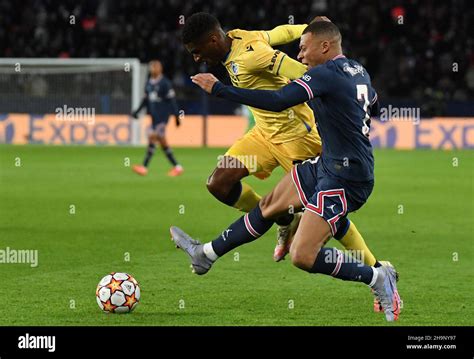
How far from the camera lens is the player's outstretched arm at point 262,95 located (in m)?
6.63

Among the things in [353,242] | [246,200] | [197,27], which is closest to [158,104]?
[246,200]

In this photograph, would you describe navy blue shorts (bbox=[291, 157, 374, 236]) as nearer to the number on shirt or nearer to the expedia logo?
the number on shirt

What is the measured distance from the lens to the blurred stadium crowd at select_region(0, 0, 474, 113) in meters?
30.1

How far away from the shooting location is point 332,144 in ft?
23.1

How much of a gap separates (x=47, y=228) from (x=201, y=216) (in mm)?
2219

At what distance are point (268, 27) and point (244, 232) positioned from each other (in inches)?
951

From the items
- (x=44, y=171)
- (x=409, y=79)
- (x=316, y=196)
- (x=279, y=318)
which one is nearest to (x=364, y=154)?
(x=316, y=196)

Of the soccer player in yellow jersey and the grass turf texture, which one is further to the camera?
the soccer player in yellow jersey
